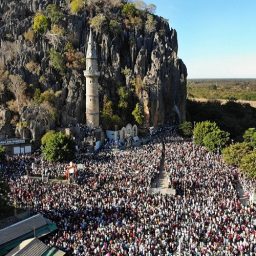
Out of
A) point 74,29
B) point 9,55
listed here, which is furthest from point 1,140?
point 74,29

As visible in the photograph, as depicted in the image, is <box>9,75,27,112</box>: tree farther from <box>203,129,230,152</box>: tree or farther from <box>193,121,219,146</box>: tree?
<box>203,129,230,152</box>: tree

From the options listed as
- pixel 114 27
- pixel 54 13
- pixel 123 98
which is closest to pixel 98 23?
pixel 114 27

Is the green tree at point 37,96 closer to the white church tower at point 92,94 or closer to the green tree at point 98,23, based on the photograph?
the white church tower at point 92,94

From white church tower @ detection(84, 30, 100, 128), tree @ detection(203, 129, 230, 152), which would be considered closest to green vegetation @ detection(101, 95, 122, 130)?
white church tower @ detection(84, 30, 100, 128)

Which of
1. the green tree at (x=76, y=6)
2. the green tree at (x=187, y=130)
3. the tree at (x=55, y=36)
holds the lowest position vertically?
the green tree at (x=187, y=130)

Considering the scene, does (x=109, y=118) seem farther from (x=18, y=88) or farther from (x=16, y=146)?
(x=16, y=146)

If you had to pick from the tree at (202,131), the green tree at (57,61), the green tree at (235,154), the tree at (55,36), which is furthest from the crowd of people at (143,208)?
the tree at (55,36)
